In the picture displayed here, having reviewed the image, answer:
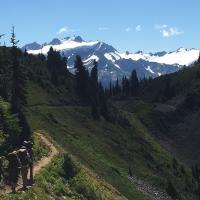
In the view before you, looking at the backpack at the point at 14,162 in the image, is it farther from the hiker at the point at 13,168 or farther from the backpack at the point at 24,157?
the backpack at the point at 24,157

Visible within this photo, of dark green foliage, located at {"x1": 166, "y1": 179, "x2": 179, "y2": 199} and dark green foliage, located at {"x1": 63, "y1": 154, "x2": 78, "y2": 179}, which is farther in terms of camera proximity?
dark green foliage, located at {"x1": 166, "y1": 179, "x2": 179, "y2": 199}

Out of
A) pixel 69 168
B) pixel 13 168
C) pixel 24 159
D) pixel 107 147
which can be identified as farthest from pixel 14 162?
pixel 107 147

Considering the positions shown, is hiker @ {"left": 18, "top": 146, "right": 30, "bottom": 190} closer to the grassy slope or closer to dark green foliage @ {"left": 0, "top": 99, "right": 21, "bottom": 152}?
dark green foliage @ {"left": 0, "top": 99, "right": 21, "bottom": 152}

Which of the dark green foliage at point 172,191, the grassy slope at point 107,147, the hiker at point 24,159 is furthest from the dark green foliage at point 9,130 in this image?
the dark green foliage at point 172,191

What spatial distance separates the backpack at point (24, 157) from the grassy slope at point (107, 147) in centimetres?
4031

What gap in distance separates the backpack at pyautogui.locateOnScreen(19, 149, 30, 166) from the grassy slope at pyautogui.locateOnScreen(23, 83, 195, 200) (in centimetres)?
4031

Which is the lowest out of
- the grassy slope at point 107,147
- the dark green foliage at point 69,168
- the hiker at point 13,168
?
the grassy slope at point 107,147

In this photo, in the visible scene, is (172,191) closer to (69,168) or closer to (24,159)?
(69,168)

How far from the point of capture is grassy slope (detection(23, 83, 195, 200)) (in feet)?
279

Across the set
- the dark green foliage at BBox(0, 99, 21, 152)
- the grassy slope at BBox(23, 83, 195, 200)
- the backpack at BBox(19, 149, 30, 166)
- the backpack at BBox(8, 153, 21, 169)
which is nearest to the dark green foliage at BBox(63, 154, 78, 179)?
the dark green foliage at BBox(0, 99, 21, 152)

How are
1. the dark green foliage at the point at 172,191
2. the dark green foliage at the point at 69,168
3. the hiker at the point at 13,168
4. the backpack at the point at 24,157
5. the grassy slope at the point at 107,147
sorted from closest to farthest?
the hiker at the point at 13,168
the backpack at the point at 24,157
the dark green foliage at the point at 69,168
the grassy slope at the point at 107,147
the dark green foliage at the point at 172,191

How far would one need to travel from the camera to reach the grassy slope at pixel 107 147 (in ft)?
279

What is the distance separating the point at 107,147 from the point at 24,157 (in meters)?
71.8

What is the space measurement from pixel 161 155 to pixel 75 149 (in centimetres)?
4057
